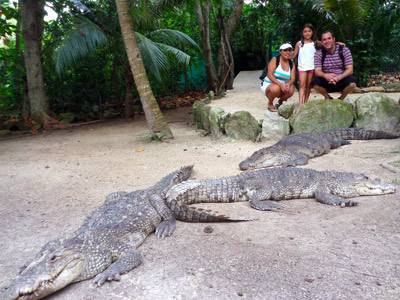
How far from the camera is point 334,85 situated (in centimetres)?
761

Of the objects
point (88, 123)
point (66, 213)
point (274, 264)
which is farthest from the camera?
point (88, 123)

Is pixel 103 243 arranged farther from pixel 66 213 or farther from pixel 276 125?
pixel 276 125

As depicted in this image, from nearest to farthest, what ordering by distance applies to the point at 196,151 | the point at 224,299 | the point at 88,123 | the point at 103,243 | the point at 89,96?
the point at 224,299
the point at 103,243
the point at 196,151
the point at 88,123
the point at 89,96

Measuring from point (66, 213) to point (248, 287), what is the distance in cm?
246

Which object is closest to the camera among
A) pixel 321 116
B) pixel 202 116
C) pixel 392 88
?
pixel 321 116

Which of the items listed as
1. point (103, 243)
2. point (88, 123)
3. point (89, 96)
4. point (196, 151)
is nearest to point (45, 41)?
point (89, 96)

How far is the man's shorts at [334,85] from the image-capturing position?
7.54 metres

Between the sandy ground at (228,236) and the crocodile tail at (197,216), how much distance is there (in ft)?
0.24

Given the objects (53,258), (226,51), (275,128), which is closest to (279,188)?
(53,258)

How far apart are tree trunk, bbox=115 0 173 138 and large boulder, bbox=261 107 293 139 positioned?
190 centimetres

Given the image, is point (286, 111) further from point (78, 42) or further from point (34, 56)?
point (34, 56)

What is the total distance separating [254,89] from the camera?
11.8 meters

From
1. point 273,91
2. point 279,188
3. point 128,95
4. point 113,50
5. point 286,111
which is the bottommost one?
point 279,188

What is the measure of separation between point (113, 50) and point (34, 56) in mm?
1962
